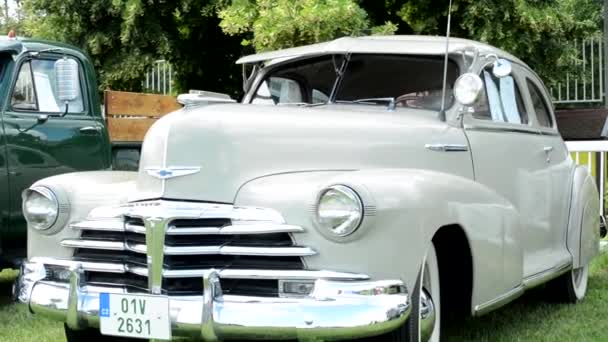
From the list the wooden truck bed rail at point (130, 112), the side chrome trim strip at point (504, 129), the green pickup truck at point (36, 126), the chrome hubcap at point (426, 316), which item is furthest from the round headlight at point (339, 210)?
the wooden truck bed rail at point (130, 112)

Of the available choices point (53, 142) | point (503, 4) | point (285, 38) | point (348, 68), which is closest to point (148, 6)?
point (285, 38)

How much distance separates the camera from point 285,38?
8789mm

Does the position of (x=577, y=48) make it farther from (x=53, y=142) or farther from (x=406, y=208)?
(x=406, y=208)

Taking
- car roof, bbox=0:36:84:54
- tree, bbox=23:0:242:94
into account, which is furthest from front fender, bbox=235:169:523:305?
tree, bbox=23:0:242:94

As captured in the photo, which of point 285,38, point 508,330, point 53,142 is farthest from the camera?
point 285,38

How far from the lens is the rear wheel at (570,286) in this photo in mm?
6070

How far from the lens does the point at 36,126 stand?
6.46 meters

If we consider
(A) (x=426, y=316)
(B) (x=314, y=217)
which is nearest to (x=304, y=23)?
(A) (x=426, y=316)

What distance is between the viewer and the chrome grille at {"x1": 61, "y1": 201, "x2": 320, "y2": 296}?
354 cm

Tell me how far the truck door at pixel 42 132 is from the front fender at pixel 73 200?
220cm

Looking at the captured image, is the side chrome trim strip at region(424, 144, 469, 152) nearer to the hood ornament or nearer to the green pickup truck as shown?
the hood ornament

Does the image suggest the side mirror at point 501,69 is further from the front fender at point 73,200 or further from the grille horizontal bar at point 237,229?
the front fender at point 73,200

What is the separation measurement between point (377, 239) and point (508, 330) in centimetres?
205

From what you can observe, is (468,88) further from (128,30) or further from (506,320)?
(128,30)
